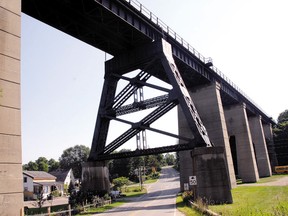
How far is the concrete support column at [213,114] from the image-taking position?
143 ft

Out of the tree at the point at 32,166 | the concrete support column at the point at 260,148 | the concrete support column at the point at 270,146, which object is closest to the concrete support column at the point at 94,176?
the concrete support column at the point at 260,148

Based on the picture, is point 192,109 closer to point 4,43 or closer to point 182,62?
point 182,62

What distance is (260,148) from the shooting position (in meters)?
70.8

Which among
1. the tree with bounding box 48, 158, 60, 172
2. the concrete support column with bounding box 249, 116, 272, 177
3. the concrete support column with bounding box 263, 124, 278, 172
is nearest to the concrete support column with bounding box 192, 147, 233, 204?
the concrete support column with bounding box 249, 116, 272, 177

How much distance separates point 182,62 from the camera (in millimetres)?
37875

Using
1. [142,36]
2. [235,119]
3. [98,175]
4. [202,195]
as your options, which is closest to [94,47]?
[142,36]

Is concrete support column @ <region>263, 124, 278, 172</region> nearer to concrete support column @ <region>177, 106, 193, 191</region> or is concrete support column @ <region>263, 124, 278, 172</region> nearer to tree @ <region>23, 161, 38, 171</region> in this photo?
concrete support column @ <region>177, 106, 193, 191</region>

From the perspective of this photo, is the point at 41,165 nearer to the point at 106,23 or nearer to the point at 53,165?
the point at 53,165

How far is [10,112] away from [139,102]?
Answer: 64.6 ft

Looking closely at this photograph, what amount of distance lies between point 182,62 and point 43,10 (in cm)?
1783

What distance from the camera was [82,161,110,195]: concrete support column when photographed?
108 ft

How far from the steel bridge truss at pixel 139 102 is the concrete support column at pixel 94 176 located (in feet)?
3.29

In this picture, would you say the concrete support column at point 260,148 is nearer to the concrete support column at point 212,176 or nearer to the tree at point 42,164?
the concrete support column at point 212,176

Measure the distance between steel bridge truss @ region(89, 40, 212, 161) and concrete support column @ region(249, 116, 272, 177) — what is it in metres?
44.8
